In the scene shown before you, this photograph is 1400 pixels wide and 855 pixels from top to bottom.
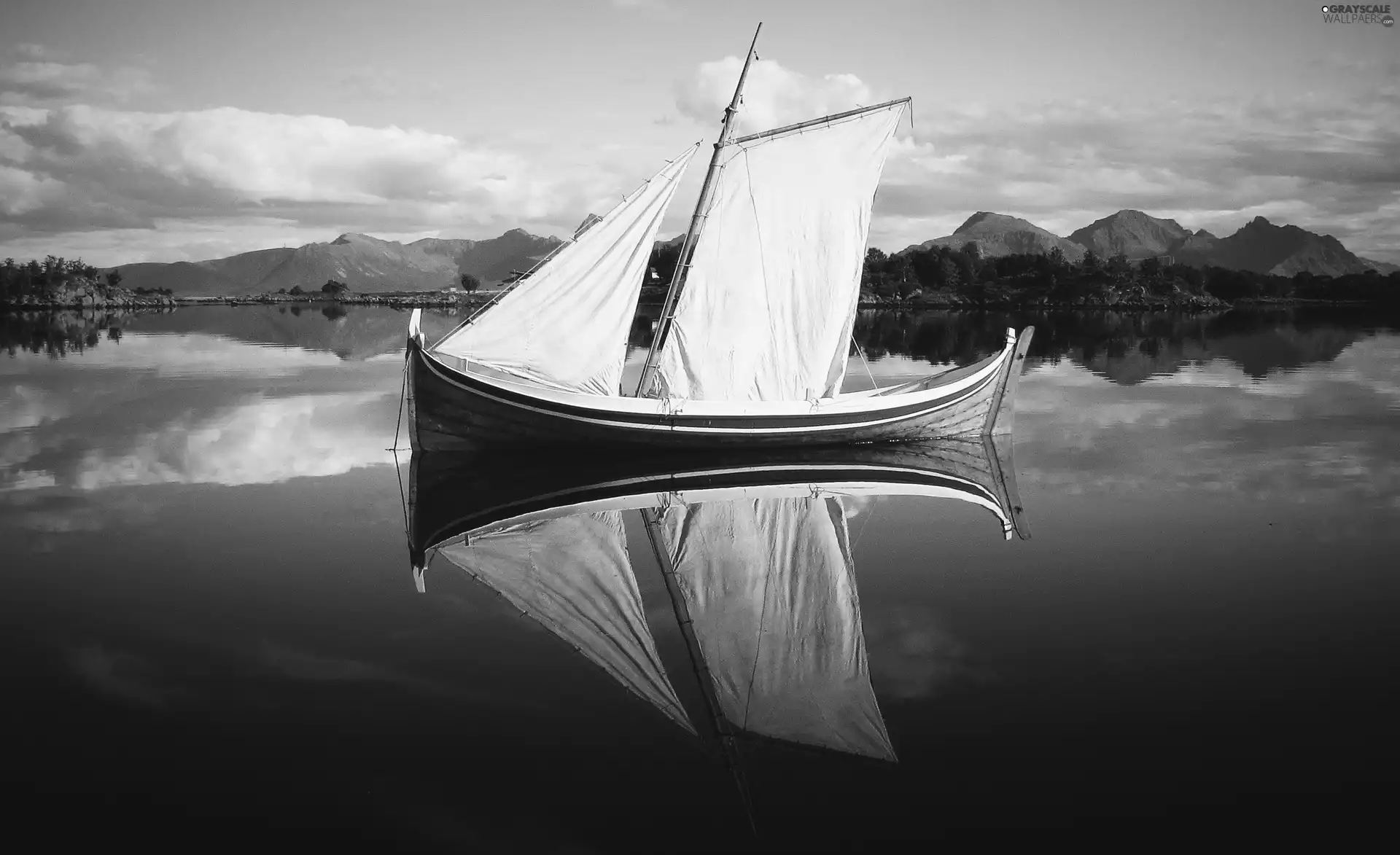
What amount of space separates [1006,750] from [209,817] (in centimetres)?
670

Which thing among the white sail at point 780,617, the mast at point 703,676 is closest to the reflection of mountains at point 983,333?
the white sail at point 780,617

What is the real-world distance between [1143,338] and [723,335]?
5441cm

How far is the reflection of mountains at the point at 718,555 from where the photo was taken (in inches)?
Answer: 404

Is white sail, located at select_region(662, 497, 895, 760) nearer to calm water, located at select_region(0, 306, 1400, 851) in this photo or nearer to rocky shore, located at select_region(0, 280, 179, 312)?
calm water, located at select_region(0, 306, 1400, 851)

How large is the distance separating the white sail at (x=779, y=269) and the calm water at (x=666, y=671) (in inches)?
242

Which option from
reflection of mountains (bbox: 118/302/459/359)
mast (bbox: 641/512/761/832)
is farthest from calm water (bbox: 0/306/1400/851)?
reflection of mountains (bbox: 118/302/459/359)

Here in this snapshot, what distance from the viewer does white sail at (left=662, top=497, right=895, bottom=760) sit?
9773 millimetres

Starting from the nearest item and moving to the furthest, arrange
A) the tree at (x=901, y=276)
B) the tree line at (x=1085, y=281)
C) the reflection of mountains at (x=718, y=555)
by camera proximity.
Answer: the reflection of mountains at (x=718, y=555) → the tree line at (x=1085, y=281) → the tree at (x=901, y=276)

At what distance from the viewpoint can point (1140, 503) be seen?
719 inches

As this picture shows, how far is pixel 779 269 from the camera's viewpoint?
80.6 feet

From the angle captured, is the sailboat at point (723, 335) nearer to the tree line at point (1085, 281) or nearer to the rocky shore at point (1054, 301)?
the rocky shore at point (1054, 301)

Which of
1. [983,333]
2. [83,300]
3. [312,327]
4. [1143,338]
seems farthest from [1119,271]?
[83,300]

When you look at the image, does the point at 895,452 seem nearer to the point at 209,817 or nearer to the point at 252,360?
the point at 209,817

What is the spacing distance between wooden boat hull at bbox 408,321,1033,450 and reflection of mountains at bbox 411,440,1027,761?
1.55ft
